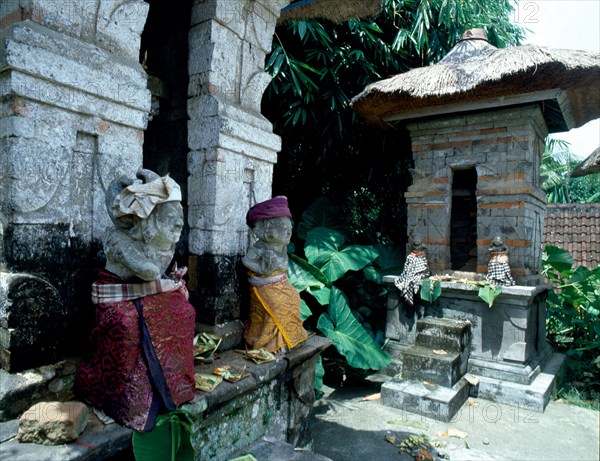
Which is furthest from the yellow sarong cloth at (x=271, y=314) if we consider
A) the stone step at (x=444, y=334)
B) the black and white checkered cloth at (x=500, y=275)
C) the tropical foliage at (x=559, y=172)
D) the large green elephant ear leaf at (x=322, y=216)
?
the tropical foliage at (x=559, y=172)

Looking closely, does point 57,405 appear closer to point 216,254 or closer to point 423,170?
point 216,254

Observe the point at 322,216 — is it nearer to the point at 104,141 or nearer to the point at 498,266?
the point at 498,266

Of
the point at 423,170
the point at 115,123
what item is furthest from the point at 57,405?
the point at 423,170

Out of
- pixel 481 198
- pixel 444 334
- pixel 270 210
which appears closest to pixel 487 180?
pixel 481 198

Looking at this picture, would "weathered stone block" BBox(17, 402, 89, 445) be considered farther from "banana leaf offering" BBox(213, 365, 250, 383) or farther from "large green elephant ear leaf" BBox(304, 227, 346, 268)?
"large green elephant ear leaf" BBox(304, 227, 346, 268)

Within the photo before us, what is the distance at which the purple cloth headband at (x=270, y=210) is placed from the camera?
111 inches

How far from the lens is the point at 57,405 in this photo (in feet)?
5.85

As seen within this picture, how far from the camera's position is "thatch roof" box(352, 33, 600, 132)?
423 centimetres

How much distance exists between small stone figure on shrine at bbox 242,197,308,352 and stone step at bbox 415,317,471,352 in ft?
7.97

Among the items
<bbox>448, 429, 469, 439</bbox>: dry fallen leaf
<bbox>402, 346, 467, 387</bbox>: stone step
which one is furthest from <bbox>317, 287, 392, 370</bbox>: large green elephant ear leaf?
<bbox>448, 429, 469, 439</bbox>: dry fallen leaf

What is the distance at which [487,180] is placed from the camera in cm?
508

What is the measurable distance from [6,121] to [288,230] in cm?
169

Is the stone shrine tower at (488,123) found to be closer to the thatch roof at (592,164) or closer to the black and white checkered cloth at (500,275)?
the black and white checkered cloth at (500,275)

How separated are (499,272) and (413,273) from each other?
98 cm
